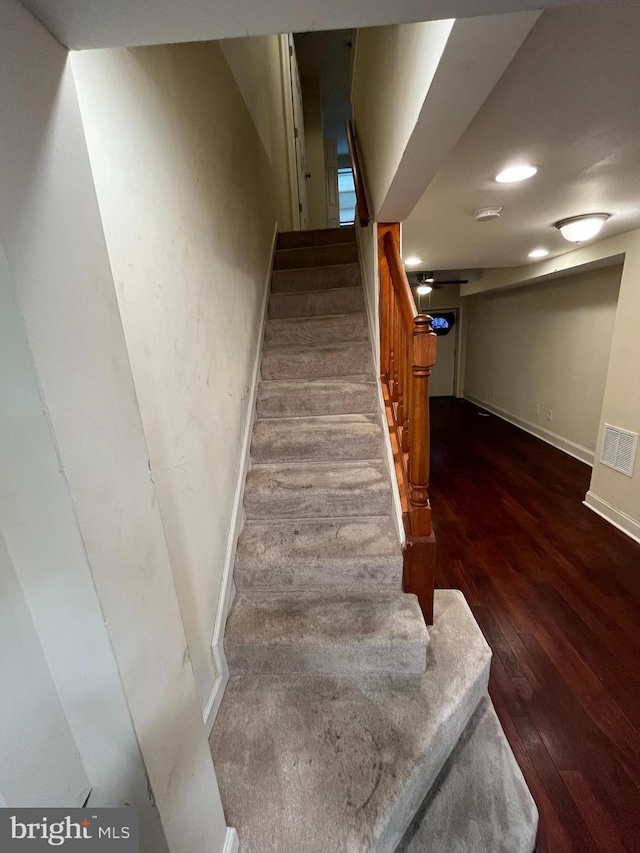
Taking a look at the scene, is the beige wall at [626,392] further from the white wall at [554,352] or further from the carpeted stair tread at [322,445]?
the carpeted stair tread at [322,445]

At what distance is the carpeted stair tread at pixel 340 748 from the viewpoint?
96 cm

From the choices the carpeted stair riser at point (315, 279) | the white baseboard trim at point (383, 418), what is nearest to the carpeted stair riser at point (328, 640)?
the white baseboard trim at point (383, 418)

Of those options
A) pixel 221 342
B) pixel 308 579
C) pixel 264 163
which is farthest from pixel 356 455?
pixel 264 163

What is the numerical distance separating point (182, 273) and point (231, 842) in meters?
1.62

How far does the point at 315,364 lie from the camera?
7.68ft

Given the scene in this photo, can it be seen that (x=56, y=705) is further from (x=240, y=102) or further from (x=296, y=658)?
(x=240, y=102)

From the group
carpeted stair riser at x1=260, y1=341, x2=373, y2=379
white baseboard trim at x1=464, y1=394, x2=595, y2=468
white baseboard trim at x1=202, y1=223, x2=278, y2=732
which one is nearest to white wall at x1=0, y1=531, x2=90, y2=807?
white baseboard trim at x1=202, y1=223, x2=278, y2=732

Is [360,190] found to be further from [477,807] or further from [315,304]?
[477,807]

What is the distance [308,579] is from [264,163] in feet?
10.0

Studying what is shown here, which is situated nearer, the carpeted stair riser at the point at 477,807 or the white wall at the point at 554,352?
the carpeted stair riser at the point at 477,807

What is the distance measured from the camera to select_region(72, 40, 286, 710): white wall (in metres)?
0.90

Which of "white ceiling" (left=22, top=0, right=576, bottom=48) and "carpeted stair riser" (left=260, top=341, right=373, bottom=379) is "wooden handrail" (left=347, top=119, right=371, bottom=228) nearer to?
"carpeted stair riser" (left=260, top=341, right=373, bottom=379)

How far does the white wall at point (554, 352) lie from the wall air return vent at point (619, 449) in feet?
3.76

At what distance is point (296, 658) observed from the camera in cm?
133
